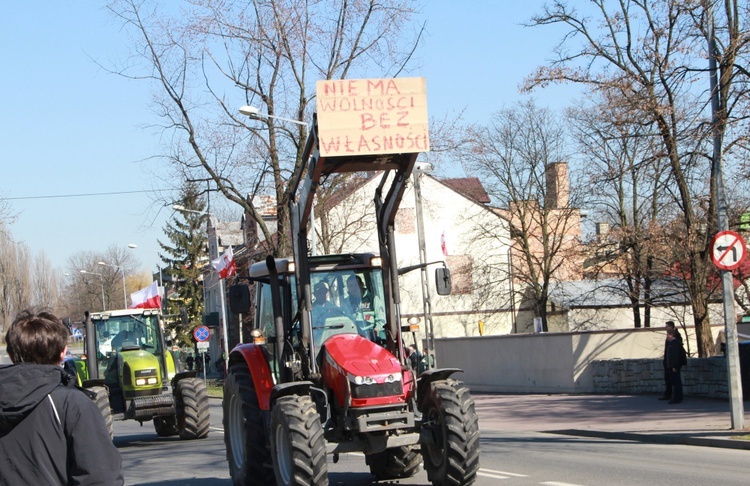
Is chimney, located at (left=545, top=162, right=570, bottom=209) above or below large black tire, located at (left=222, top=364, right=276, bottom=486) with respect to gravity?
above

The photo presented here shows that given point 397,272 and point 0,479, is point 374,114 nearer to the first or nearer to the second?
point 397,272

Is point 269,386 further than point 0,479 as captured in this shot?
Yes

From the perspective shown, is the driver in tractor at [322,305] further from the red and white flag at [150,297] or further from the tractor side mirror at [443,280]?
the red and white flag at [150,297]

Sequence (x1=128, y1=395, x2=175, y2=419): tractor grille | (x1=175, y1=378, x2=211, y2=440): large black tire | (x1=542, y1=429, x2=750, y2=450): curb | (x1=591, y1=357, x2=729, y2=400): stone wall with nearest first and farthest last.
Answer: (x1=542, y1=429, x2=750, y2=450): curb, (x1=128, y1=395, x2=175, y2=419): tractor grille, (x1=175, y1=378, x2=211, y2=440): large black tire, (x1=591, y1=357, x2=729, y2=400): stone wall

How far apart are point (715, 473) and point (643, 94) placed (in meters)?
11.6

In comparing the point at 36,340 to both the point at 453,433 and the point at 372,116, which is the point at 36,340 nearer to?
the point at 453,433

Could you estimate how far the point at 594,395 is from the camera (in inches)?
989

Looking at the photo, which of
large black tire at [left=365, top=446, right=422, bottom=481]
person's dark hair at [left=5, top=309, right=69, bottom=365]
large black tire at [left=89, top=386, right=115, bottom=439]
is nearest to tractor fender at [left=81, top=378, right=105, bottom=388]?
large black tire at [left=89, top=386, right=115, bottom=439]

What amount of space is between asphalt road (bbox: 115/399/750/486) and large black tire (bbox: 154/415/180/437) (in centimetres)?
194

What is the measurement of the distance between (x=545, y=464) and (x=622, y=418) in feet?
22.2

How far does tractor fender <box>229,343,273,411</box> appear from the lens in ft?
34.9

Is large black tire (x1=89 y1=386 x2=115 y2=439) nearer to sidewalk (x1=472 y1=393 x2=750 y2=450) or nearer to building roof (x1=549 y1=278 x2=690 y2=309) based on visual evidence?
sidewalk (x1=472 y1=393 x2=750 y2=450)

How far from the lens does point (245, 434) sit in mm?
10672

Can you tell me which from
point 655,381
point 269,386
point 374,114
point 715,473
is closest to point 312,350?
point 269,386
